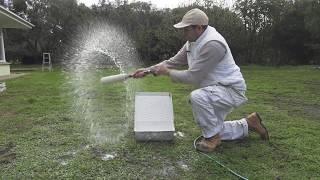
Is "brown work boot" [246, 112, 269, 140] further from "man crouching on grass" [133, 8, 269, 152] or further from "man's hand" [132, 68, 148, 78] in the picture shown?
"man's hand" [132, 68, 148, 78]

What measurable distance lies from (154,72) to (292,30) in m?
25.8

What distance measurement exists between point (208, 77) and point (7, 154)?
74.1 inches

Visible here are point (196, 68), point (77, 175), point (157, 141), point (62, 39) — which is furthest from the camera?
point (62, 39)

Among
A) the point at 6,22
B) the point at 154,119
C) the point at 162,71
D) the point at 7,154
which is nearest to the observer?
the point at 7,154

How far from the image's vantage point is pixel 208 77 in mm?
4156

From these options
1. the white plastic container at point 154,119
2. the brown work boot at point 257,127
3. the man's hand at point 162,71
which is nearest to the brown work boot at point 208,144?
the white plastic container at point 154,119

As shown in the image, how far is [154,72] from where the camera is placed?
14.0 feet

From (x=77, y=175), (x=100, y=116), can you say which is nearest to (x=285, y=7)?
(x=100, y=116)

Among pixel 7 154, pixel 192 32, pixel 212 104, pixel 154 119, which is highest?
pixel 192 32

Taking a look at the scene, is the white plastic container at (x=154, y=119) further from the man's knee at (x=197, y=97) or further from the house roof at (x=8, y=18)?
the house roof at (x=8, y=18)

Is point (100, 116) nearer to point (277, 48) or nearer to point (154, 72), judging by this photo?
point (154, 72)

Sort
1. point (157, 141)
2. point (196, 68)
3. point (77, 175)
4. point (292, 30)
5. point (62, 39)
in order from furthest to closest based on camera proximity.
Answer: point (62, 39), point (292, 30), point (157, 141), point (196, 68), point (77, 175)

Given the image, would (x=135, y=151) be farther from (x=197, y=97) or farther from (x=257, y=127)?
(x=257, y=127)

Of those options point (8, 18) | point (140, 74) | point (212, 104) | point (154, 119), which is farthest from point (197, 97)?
point (8, 18)
